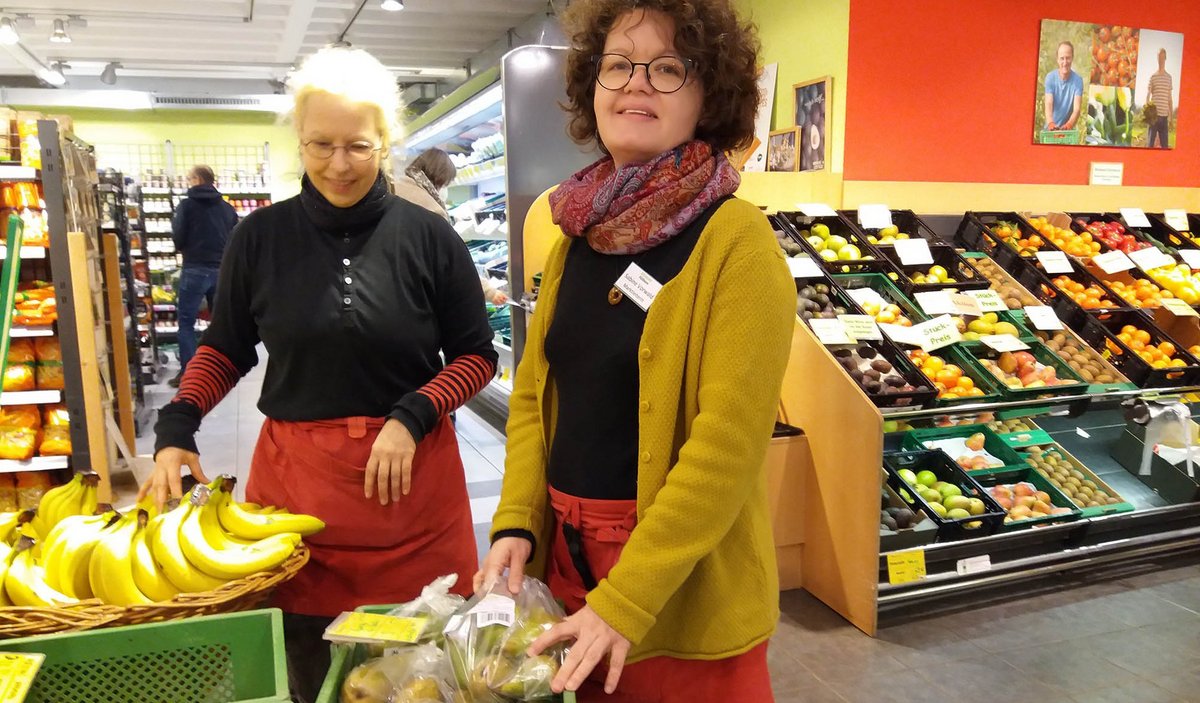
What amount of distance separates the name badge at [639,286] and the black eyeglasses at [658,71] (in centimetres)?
26

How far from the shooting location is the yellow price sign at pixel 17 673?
3.08 ft

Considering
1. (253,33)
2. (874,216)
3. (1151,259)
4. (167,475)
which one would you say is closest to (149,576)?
(167,475)

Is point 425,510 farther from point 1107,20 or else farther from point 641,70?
point 1107,20

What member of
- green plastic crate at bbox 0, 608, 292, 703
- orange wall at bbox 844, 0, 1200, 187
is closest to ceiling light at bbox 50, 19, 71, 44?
orange wall at bbox 844, 0, 1200, 187

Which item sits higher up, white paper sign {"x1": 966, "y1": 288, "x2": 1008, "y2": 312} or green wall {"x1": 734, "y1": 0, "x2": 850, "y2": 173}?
green wall {"x1": 734, "y1": 0, "x2": 850, "y2": 173}

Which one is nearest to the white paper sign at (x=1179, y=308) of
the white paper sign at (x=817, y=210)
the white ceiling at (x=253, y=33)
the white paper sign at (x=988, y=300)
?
the white paper sign at (x=988, y=300)

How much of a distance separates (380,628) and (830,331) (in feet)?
7.81

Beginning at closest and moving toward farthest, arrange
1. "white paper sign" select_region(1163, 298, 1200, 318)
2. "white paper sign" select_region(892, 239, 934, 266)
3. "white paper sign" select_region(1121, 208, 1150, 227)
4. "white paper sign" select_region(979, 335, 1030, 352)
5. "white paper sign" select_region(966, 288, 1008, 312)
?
1. "white paper sign" select_region(979, 335, 1030, 352)
2. "white paper sign" select_region(966, 288, 1008, 312)
3. "white paper sign" select_region(892, 239, 934, 266)
4. "white paper sign" select_region(1163, 298, 1200, 318)
5. "white paper sign" select_region(1121, 208, 1150, 227)

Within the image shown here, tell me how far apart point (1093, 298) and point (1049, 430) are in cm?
66

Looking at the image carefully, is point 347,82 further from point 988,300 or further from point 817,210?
point 988,300

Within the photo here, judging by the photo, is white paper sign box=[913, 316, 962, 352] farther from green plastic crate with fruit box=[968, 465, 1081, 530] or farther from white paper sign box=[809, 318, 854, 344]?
green plastic crate with fruit box=[968, 465, 1081, 530]

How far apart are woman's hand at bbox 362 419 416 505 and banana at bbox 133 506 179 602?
398mm

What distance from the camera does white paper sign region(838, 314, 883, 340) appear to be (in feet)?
10.3

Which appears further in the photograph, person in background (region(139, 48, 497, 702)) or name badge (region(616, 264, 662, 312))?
person in background (region(139, 48, 497, 702))
